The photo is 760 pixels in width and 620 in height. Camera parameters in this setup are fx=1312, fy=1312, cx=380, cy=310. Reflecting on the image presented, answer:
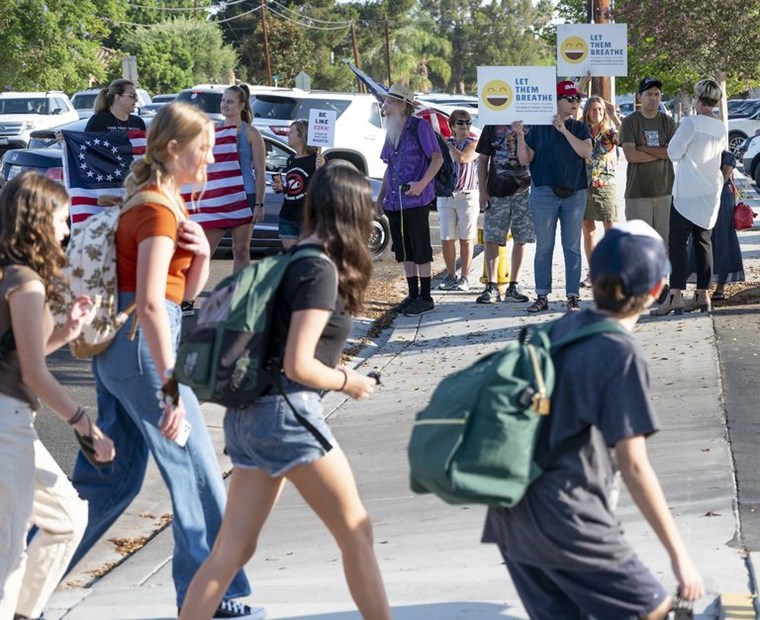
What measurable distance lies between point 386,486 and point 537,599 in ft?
11.1

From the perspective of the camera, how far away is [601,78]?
663 inches

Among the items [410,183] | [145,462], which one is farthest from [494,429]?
[410,183]

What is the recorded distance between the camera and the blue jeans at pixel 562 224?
35.9 ft

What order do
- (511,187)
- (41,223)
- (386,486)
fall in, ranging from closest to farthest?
(41,223)
(386,486)
(511,187)

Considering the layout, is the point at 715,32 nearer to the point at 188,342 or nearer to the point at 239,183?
the point at 239,183

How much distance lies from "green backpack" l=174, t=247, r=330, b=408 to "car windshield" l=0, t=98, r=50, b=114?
36.4m

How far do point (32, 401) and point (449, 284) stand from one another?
29.4 feet

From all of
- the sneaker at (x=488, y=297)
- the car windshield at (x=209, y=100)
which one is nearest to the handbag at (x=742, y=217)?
the sneaker at (x=488, y=297)

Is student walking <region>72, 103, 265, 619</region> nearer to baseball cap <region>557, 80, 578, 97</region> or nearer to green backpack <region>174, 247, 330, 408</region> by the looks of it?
green backpack <region>174, 247, 330, 408</region>

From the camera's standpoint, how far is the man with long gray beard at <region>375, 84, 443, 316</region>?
1117cm

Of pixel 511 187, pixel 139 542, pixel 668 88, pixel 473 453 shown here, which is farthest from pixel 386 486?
pixel 668 88

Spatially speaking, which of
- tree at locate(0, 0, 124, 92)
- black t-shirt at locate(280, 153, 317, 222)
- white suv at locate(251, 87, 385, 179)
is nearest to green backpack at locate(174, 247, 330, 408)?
black t-shirt at locate(280, 153, 317, 222)

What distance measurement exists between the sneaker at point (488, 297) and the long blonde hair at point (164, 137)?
7465 millimetres

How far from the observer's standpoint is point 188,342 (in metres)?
4.05
